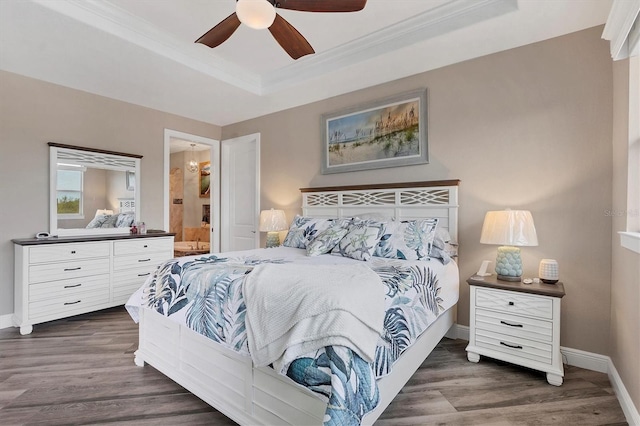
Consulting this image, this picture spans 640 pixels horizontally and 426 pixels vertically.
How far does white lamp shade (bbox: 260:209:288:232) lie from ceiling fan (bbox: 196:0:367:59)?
2.07 m

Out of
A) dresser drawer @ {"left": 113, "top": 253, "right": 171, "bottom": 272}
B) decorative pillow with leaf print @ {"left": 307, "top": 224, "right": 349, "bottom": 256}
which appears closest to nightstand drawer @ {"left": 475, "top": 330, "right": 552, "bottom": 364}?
decorative pillow with leaf print @ {"left": 307, "top": 224, "right": 349, "bottom": 256}

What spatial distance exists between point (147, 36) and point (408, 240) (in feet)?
9.66

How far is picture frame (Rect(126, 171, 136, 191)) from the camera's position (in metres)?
4.02

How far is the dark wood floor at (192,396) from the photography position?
5.65ft

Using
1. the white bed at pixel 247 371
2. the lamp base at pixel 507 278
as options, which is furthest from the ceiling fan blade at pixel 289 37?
the lamp base at pixel 507 278

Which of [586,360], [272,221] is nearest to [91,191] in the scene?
[272,221]

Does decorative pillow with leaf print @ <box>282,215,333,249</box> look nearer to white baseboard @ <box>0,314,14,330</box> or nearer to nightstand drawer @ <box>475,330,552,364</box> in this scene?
nightstand drawer @ <box>475,330,552,364</box>

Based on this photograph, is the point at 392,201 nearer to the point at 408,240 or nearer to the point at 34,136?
the point at 408,240

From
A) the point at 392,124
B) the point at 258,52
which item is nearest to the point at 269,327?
the point at 392,124

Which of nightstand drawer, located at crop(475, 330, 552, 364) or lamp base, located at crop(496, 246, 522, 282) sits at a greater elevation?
lamp base, located at crop(496, 246, 522, 282)

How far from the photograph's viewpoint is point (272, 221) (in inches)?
155

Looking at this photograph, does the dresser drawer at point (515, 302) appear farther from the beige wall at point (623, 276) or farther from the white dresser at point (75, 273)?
the white dresser at point (75, 273)

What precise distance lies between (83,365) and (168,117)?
334 centimetres

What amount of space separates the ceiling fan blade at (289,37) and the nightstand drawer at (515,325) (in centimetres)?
243
